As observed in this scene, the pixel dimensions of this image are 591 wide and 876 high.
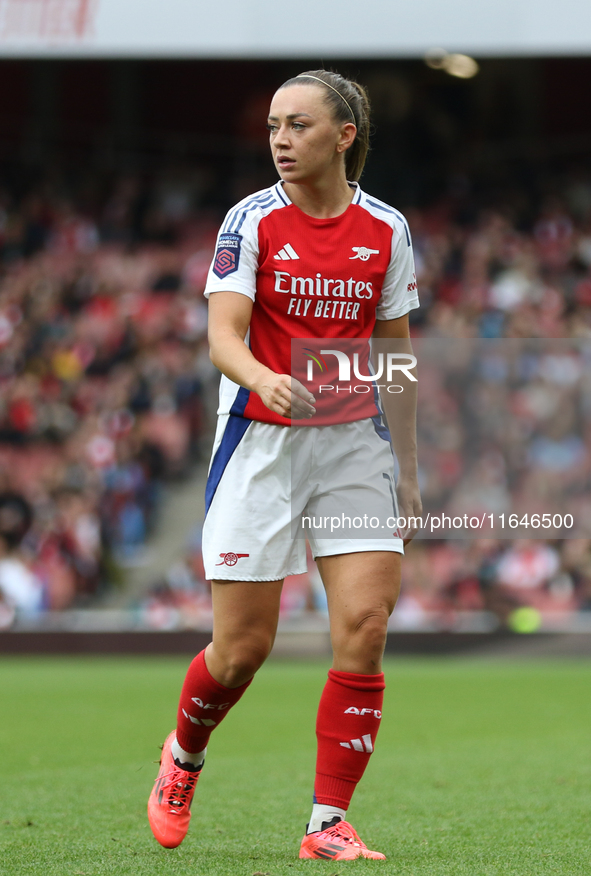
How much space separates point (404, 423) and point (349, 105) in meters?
1.06

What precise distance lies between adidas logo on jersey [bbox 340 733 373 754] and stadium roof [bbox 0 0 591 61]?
12419 millimetres

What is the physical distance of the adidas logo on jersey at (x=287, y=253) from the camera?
3.69 metres

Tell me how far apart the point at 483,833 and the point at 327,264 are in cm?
193

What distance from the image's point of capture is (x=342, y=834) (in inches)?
139

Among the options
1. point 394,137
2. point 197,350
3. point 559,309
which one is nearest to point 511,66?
point 394,137

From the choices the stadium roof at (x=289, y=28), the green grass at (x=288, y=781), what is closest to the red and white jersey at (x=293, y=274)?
the green grass at (x=288, y=781)

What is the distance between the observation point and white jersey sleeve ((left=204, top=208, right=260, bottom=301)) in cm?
363

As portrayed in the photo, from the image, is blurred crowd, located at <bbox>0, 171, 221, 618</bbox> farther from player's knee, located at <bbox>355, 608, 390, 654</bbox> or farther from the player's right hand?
the player's right hand

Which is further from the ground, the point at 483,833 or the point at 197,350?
the point at 197,350

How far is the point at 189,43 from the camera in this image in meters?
15.1

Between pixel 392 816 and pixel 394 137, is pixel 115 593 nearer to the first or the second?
pixel 394 137

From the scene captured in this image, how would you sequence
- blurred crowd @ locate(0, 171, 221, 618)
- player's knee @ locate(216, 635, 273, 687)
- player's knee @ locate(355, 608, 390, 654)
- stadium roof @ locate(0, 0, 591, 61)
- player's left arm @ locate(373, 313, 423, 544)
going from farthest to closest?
1. stadium roof @ locate(0, 0, 591, 61)
2. blurred crowd @ locate(0, 171, 221, 618)
3. player's left arm @ locate(373, 313, 423, 544)
4. player's knee @ locate(216, 635, 273, 687)
5. player's knee @ locate(355, 608, 390, 654)

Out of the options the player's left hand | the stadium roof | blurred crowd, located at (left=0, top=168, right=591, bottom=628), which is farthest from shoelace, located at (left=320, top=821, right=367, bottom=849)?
the stadium roof

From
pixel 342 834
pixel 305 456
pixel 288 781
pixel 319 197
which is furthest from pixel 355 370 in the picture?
pixel 288 781
